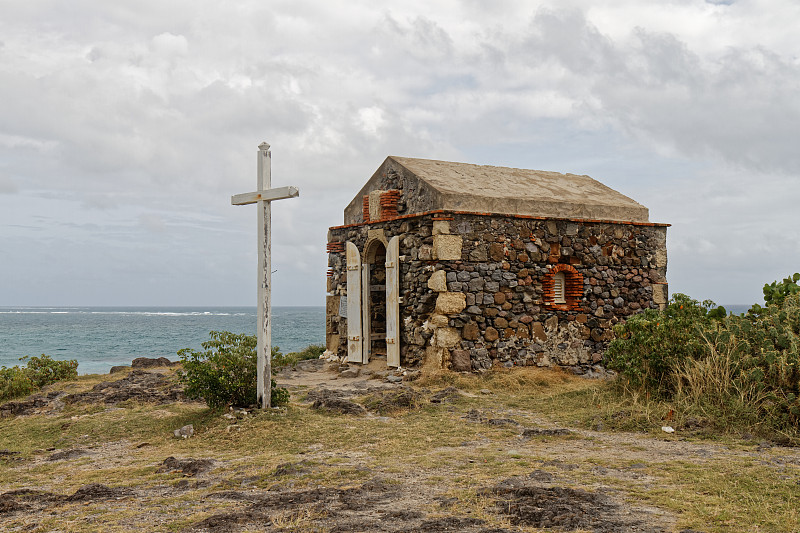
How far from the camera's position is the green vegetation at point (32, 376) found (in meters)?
13.8

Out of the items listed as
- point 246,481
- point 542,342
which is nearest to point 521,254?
point 542,342

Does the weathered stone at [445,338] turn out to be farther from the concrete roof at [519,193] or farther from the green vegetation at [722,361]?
the green vegetation at [722,361]

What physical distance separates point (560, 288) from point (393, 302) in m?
3.64

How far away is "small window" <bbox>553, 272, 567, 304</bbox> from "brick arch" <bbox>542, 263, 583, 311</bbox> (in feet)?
0.14

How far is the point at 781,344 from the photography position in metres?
9.12

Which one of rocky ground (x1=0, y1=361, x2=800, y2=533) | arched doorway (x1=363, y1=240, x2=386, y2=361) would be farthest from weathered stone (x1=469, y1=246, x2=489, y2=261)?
rocky ground (x1=0, y1=361, x2=800, y2=533)

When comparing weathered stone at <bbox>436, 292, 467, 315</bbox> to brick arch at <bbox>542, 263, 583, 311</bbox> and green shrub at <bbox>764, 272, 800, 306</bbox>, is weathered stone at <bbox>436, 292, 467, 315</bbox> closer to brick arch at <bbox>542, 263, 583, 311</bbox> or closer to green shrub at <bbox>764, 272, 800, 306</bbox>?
brick arch at <bbox>542, 263, 583, 311</bbox>

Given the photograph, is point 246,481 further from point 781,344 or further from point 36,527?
point 781,344

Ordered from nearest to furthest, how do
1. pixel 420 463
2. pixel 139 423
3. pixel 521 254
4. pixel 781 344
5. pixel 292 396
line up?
pixel 420 463
pixel 781 344
pixel 139 423
pixel 292 396
pixel 521 254

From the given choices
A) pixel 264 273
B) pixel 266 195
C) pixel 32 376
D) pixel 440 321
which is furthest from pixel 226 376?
pixel 32 376

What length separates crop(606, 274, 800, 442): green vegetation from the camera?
28.5 feet

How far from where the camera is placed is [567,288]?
15.2 metres

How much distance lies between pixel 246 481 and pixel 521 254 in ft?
29.1

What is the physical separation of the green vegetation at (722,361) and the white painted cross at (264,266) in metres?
5.31
